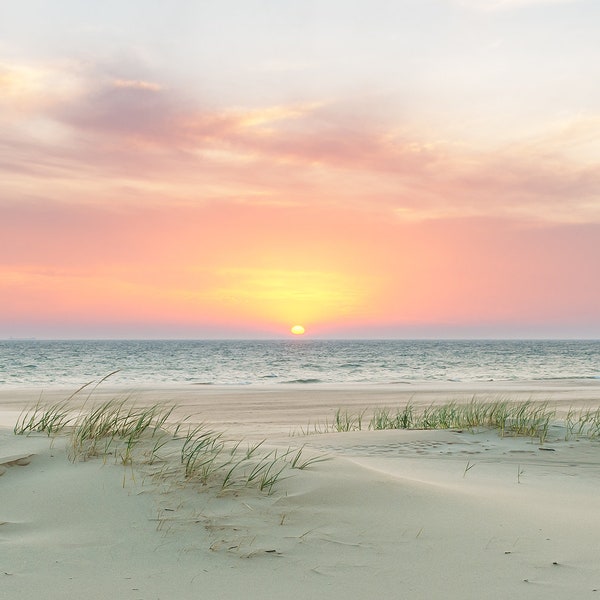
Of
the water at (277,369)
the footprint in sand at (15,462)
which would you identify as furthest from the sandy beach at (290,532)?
the water at (277,369)

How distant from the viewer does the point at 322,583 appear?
3.25 metres

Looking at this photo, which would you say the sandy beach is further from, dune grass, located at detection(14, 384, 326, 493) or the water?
the water

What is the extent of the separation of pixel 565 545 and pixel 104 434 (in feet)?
12.8

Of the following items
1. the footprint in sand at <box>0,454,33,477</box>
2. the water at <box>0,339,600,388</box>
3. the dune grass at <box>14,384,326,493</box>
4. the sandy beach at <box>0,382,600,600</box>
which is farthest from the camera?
the water at <box>0,339,600,388</box>

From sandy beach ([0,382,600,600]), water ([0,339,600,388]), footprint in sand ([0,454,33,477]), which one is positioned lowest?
water ([0,339,600,388])

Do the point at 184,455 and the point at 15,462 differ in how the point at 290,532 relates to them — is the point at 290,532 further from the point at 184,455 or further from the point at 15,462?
the point at 15,462

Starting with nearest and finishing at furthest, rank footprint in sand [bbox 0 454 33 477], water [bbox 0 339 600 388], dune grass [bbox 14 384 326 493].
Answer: dune grass [bbox 14 384 326 493], footprint in sand [bbox 0 454 33 477], water [bbox 0 339 600 388]

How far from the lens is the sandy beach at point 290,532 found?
3.23 metres

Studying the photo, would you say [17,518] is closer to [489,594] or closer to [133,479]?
[133,479]

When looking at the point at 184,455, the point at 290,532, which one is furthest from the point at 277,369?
the point at 290,532

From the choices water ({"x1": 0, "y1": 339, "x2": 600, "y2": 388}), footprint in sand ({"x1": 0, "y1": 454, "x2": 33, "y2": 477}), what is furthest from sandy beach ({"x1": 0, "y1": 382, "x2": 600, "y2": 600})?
water ({"x1": 0, "y1": 339, "x2": 600, "y2": 388})

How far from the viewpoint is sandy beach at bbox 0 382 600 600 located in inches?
127

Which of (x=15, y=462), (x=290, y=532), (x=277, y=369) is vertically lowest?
(x=277, y=369)

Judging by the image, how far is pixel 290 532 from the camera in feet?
12.8
